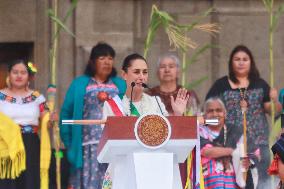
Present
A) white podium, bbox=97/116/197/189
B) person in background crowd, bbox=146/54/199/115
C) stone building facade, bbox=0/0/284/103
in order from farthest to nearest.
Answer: stone building facade, bbox=0/0/284/103, person in background crowd, bbox=146/54/199/115, white podium, bbox=97/116/197/189

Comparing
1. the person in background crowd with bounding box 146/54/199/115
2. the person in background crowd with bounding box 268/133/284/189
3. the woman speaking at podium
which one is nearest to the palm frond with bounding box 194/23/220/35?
the person in background crowd with bounding box 146/54/199/115

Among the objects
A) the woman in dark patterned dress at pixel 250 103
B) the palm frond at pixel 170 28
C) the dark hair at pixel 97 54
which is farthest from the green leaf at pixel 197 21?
the dark hair at pixel 97 54

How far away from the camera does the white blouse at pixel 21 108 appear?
14.3 meters

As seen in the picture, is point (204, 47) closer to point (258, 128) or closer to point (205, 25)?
point (205, 25)

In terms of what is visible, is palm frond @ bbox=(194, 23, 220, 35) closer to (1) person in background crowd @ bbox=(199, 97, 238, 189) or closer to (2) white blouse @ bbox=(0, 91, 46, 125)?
(1) person in background crowd @ bbox=(199, 97, 238, 189)

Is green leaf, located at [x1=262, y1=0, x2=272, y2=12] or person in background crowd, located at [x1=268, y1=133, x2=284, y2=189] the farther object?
green leaf, located at [x1=262, y1=0, x2=272, y2=12]

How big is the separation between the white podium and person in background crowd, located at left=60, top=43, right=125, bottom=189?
345cm

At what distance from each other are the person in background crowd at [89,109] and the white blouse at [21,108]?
54 cm

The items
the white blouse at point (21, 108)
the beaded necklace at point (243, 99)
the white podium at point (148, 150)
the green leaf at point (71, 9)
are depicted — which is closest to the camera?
the white podium at point (148, 150)

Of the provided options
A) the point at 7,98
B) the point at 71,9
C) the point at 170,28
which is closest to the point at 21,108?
the point at 7,98

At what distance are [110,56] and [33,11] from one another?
79.5 inches

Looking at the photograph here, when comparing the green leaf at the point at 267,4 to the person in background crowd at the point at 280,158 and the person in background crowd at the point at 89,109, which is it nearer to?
the person in background crowd at the point at 89,109

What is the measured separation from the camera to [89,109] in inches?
582

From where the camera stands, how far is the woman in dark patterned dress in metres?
14.8
